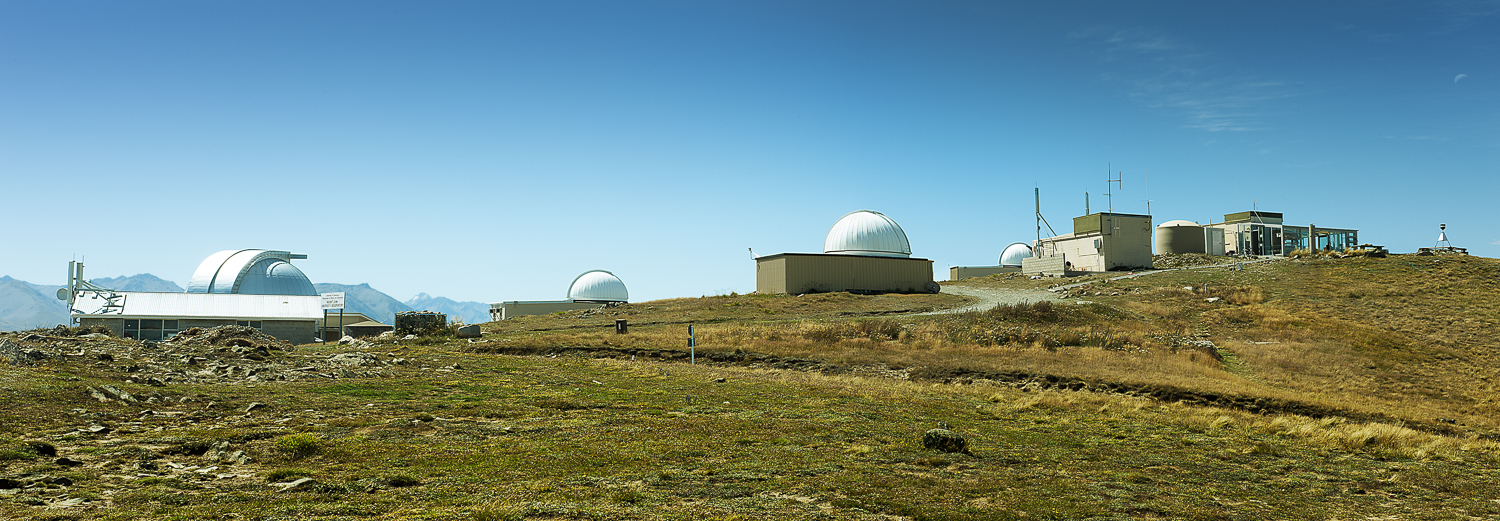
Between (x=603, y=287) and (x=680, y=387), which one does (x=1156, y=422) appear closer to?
(x=680, y=387)

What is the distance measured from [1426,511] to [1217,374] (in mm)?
18213

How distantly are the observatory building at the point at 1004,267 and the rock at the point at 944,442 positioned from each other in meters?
73.6

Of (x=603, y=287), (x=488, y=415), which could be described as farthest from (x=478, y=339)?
(x=603, y=287)

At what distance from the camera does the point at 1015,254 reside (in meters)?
91.2

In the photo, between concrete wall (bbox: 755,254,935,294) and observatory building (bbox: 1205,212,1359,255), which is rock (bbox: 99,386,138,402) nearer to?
concrete wall (bbox: 755,254,935,294)

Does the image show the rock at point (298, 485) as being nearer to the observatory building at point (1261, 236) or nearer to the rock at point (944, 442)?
the rock at point (944, 442)

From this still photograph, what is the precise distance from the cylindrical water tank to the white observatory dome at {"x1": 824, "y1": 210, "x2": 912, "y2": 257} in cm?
2459

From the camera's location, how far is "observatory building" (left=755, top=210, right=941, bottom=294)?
55375mm

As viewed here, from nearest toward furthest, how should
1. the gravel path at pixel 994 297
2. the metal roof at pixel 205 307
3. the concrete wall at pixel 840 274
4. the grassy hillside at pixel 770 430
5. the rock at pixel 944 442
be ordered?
the grassy hillside at pixel 770 430 → the rock at pixel 944 442 → the gravel path at pixel 994 297 → the metal roof at pixel 205 307 → the concrete wall at pixel 840 274

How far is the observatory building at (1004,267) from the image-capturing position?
8538 centimetres

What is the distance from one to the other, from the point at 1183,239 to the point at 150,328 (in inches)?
3007

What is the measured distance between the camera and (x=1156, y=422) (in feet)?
53.8

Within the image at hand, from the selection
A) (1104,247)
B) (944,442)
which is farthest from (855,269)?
(944,442)

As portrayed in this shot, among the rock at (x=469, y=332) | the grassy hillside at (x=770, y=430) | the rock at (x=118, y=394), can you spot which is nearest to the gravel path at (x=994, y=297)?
the grassy hillside at (x=770, y=430)
